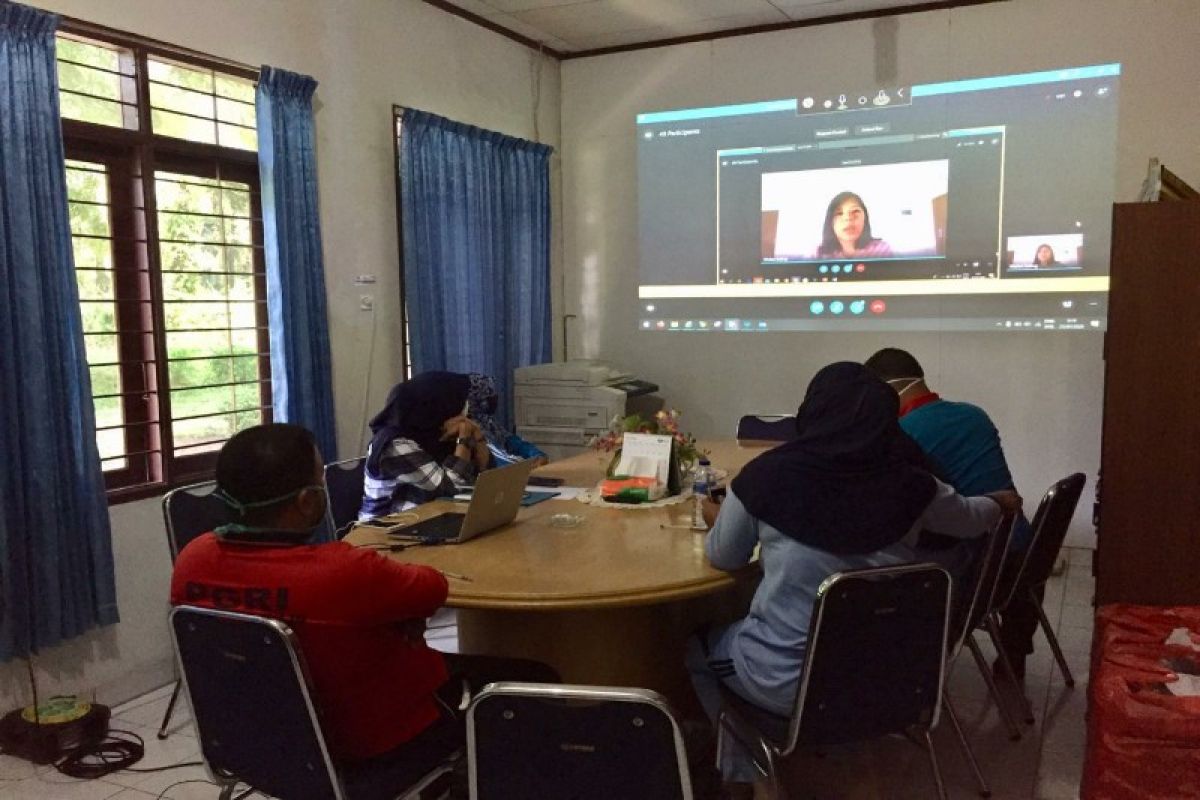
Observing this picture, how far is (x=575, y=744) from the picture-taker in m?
1.37

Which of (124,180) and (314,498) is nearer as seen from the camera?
(314,498)

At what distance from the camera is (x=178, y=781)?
103 inches

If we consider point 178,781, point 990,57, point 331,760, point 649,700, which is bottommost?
point 178,781

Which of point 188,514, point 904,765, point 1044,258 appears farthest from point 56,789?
point 1044,258

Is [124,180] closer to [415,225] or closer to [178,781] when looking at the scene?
[415,225]

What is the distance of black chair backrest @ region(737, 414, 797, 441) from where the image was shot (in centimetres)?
415

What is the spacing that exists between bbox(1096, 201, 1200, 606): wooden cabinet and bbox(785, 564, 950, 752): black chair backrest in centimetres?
99

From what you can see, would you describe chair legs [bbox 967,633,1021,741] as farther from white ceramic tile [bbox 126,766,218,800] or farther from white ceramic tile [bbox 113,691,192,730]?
white ceramic tile [bbox 113,691,192,730]

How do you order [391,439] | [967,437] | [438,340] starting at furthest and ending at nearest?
[438,340], [391,439], [967,437]

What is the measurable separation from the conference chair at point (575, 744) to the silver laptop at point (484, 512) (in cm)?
91

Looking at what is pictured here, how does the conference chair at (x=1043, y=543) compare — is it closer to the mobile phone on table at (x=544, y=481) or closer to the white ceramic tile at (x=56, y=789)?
the mobile phone on table at (x=544, y=481)

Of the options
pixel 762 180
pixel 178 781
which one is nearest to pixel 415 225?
pixel 762 180

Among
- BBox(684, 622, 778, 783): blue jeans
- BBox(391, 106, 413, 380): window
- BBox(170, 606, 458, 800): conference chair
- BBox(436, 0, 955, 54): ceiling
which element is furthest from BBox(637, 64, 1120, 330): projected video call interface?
BBox(170, 606, 458, 800): conference chair

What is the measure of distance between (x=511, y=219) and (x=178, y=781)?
3.25 meters
